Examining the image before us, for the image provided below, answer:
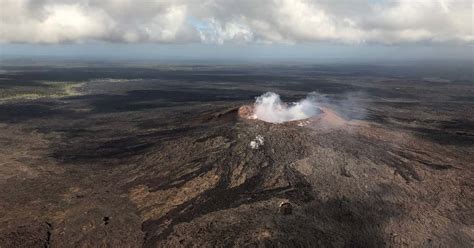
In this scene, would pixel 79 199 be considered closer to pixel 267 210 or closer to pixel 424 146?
pixel 267 210

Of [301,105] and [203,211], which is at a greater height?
[301,105]

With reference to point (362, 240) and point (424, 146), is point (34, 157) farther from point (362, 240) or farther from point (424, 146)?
point (424, 146)

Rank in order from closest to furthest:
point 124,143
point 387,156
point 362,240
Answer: point 362,240, point 387,156, point 124,143

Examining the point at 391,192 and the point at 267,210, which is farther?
the point at 391,192

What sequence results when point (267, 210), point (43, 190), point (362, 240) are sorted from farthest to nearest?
point (43, 190) → point (267, 210) → point (362, 240)

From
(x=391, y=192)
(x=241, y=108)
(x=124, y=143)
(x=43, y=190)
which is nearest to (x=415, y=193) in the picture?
(x=391, y=192)

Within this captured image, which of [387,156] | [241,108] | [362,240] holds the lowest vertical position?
[362,240]

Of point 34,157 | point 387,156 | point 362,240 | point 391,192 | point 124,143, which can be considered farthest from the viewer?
point 124,143

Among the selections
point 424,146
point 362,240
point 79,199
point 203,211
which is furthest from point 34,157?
point 424,146

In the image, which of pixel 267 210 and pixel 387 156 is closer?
pixel 267 210
